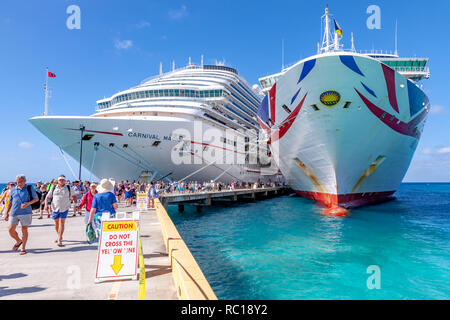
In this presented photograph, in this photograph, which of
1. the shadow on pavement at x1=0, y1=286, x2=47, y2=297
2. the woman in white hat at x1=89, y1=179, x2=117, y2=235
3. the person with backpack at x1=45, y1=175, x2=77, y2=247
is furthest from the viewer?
the person with backpack at x1=45, y1=175, x2=77, y2=247

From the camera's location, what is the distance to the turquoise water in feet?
18.4

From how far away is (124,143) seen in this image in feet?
60.0

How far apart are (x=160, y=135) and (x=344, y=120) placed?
12.9m

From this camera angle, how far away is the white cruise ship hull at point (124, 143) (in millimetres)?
17078

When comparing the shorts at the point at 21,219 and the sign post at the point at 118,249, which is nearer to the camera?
the sign post at the point at 118,249

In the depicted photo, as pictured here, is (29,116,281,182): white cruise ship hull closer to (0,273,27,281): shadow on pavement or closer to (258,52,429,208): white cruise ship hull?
(258,52,429,208): white cruise ship hull

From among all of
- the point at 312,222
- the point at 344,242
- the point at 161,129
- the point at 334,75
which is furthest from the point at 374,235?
the point at 161,129

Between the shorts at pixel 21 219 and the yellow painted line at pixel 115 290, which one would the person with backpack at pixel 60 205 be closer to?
the shorts at pixel 21 219

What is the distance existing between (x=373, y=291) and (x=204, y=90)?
24.3 meters

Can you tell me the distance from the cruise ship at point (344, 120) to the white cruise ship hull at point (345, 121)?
4cm

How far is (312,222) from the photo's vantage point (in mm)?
13711

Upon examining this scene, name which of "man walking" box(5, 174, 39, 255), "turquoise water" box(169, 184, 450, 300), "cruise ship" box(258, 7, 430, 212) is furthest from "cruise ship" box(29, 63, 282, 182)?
"man walking" box(5, 174, 39, 255)

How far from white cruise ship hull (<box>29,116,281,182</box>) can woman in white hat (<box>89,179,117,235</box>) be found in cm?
1397

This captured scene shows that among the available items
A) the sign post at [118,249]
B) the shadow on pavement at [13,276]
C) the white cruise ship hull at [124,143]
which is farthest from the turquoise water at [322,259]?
the white cruise ship hull at [124,143]
